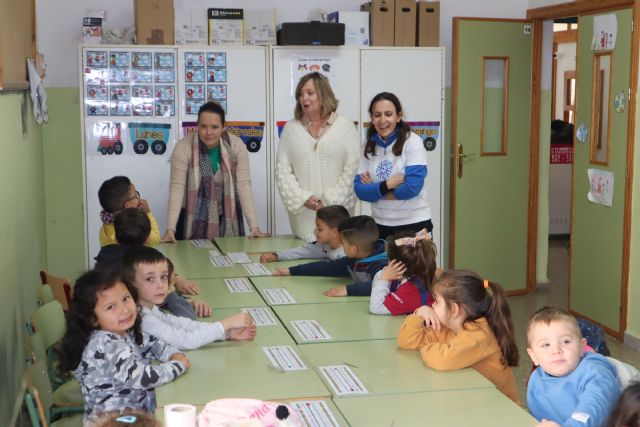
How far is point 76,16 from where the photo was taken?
655 cm

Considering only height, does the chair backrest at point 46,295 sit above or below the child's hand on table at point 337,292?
below

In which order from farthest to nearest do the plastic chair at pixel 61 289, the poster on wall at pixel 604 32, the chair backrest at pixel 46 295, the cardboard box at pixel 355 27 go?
the cardboard box at pixel 355 27 < the poster on wall at pixel 604 32 < the plastic chair at pixel 61 289 < the chair backrest at pixel 46 295

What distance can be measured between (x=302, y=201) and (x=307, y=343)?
6.26 ft

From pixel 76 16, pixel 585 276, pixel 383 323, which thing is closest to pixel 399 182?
pixel 383 323

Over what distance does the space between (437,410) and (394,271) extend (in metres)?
1.09

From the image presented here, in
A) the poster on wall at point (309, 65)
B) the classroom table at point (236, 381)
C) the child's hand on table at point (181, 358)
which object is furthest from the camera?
the poster on wall at point (309, 65)

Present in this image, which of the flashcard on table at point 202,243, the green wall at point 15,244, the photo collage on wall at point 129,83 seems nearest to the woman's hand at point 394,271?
the green wall at point 15,244

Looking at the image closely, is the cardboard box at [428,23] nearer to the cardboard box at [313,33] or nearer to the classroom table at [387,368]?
the cardboard box at [313,33]

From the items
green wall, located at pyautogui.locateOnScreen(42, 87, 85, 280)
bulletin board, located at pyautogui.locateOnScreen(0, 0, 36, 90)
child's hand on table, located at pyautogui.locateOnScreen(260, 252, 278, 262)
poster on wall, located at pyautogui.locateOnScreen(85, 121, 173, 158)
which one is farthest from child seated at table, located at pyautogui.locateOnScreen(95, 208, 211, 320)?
green wall, located at pyautogui.locateOnScreen(42, 87, 85, 280)

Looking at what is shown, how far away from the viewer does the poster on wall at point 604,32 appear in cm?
557

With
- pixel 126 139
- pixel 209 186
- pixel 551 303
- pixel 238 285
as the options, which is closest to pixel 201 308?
pixel 238 285

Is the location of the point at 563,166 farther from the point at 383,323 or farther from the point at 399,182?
the point at 383,323

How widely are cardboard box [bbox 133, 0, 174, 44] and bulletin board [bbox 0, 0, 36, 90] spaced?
0.76m

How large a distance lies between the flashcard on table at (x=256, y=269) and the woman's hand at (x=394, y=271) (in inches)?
35.1
